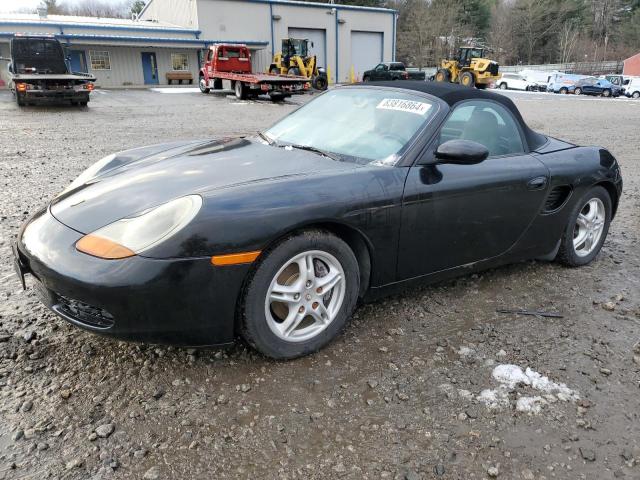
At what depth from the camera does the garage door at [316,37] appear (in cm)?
3900

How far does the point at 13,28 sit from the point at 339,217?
120 ft

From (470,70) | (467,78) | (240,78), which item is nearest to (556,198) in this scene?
(240,78)

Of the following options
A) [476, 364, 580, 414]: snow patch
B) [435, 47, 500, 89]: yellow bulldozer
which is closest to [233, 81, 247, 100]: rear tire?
[435, 47, 500, 89]: yellow bulldozer

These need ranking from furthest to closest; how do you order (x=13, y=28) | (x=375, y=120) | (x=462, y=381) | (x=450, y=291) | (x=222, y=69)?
(x=13, y=28) < (x=222, y=69) < (x=450, y=291) < (x=375, y=120) < (x=462, y=381)

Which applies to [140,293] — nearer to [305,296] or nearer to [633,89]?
[305,296]

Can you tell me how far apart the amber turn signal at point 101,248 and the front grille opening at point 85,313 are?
0.71ft

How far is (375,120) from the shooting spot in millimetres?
3182

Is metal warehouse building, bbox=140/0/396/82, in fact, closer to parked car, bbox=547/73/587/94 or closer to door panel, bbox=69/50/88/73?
door panel, bbox=69/50/88/73

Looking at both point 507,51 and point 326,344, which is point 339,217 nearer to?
point 326,344

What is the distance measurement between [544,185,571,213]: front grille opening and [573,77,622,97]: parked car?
40.8m

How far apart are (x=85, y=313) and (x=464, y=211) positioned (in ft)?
6.87

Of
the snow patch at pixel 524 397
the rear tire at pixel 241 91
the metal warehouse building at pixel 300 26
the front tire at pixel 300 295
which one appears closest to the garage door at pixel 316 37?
the metal warehouse building at pixel 300 26

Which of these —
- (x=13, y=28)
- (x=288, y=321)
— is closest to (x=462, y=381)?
(x=288, y=321)

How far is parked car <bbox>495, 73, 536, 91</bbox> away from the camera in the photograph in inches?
1628
